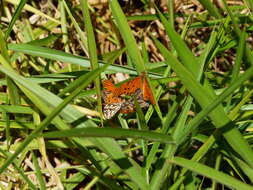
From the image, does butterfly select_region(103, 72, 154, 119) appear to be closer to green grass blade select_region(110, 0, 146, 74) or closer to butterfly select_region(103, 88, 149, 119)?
butterfly select_region(103, 88, 149, 119)

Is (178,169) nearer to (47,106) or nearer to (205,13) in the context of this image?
(47,106)

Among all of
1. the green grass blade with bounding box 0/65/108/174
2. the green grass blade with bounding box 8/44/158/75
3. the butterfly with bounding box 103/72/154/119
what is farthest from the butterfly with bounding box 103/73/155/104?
the green grass blade with bounding box 0/65/108/174

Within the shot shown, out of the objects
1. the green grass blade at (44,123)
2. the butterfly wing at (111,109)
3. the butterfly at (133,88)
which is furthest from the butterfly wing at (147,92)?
the green grass blade at (44,123)

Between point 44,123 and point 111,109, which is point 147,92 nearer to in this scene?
point 111,109

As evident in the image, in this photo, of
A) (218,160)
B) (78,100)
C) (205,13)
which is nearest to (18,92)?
(78,100)

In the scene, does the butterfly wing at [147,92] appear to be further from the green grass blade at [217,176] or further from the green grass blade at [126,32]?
the green grass blade at [217,176]

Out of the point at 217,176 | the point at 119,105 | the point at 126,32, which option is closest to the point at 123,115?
the point at 119,105
